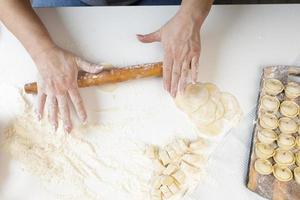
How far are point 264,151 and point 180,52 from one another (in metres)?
0.27

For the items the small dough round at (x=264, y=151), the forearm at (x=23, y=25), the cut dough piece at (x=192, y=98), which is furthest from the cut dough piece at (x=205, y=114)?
the forearm at (x=23, y=25)

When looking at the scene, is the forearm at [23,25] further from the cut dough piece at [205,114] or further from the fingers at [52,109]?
the cut dough piece at [205,114]

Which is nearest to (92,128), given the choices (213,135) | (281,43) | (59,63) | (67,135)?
(67,135)

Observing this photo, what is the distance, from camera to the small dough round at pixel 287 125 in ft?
2.66

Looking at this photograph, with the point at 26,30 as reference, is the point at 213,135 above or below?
below

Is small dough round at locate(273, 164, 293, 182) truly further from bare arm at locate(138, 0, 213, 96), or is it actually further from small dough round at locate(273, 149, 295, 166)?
bare arm at locate(138, 0, 213, 96)

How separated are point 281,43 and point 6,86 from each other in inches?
25.5

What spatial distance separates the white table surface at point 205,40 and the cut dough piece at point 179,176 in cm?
21

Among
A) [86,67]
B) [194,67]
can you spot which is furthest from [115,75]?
[194,67]

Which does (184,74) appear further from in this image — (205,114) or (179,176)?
(179,176)

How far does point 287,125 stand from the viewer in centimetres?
81

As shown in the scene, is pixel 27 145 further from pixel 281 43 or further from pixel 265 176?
pixel 281 43

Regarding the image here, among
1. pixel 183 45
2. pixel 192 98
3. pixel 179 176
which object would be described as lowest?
pixel 179 176

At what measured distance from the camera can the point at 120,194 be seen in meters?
0.79
